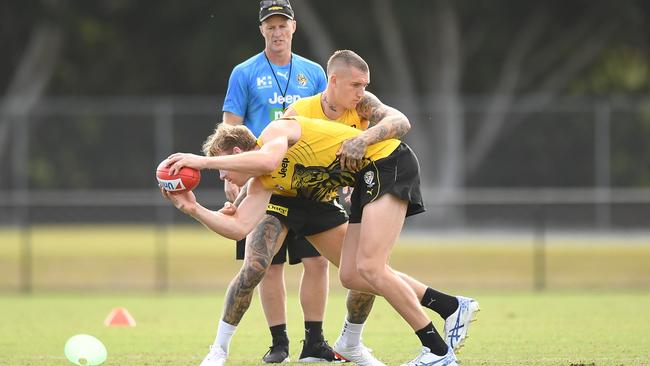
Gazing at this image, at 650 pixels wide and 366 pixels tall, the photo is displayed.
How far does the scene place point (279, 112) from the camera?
29.4 ft

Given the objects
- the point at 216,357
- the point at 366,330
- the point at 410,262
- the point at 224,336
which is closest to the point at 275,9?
the point at 224,336

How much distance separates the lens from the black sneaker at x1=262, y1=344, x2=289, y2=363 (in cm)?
855

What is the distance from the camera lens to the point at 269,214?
326 inches

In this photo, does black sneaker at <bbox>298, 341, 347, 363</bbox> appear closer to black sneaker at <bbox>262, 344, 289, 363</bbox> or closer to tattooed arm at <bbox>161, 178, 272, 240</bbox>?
black sneaker at <bbox>262, 344, 289, 363</bbox>

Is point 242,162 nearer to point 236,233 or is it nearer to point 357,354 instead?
point 236,233

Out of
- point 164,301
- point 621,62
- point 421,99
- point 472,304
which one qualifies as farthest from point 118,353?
point 621,62

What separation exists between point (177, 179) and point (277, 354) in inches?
79.0

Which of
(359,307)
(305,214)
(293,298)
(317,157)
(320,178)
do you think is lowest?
(293,298)

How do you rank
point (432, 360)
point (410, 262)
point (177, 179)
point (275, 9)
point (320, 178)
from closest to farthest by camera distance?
point (177, 179) < point (432, 360) < point (320, 178) < point (275, 9) < point (410, 262)

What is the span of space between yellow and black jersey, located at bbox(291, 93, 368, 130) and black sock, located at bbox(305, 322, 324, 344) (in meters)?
1.49

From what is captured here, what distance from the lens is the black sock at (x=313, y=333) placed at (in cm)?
873

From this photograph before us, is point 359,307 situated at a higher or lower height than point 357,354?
higher

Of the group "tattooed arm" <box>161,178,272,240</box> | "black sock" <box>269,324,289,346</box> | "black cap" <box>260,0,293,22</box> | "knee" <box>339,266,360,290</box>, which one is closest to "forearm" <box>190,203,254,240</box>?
"tattooed arm" <box>161,178,272,240</box>

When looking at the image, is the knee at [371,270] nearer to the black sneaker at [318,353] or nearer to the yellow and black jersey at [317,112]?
the yellow and black jersey at [317,112]
